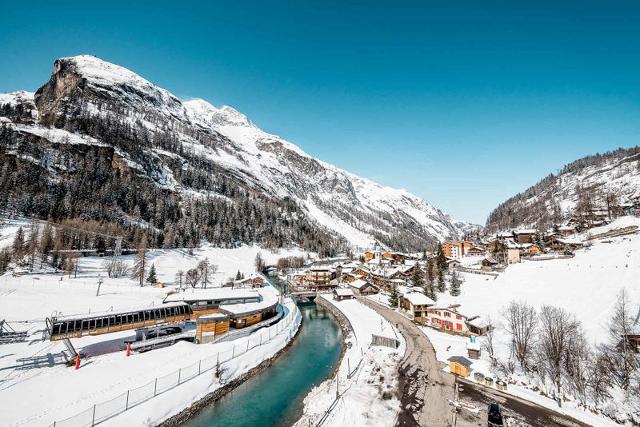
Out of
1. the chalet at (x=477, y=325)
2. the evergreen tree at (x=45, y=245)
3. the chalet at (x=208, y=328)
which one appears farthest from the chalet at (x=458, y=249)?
the evergreen tree at (x=45, y=245)

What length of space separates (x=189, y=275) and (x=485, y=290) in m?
68.5

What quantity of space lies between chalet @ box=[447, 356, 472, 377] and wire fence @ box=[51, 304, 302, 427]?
75.4ft

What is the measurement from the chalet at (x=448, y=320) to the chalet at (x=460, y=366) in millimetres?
13726

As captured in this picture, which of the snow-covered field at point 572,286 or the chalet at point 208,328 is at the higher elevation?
the snow-covered field at point 572,286

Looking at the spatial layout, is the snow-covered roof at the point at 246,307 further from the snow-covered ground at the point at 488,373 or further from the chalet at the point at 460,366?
the chalet at the point at 460,366

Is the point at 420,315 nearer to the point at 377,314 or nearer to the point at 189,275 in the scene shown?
the point at 377,314

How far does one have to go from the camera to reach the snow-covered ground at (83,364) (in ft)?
70.0

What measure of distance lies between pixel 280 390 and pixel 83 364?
19111 millimetres

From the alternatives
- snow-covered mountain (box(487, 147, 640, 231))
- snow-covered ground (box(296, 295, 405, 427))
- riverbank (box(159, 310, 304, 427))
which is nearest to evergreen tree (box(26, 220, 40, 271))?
riverbank (box(159, 310, 304, 427))

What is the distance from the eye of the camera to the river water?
24516mm

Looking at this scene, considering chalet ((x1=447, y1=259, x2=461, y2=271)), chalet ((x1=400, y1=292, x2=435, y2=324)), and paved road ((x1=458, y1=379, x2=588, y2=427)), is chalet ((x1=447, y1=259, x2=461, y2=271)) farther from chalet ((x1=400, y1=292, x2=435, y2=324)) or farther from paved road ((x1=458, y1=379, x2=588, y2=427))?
paved road ((x1=458, y1=379, x2=588, y2=427))

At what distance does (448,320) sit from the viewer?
45.2 metres

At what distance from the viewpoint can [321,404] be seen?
25.0 m

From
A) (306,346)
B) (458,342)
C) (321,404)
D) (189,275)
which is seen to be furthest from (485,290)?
(189,275)
